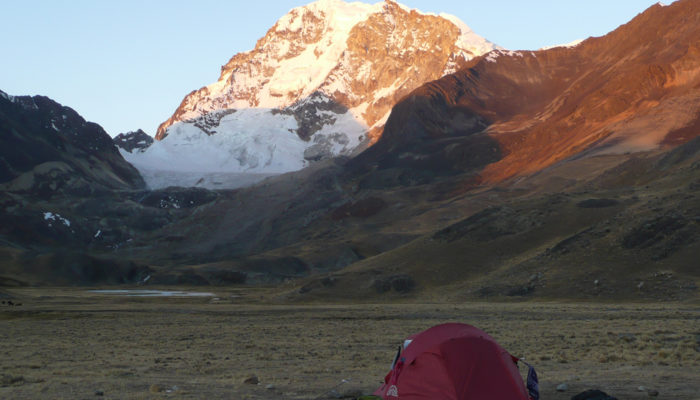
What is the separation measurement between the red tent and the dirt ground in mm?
2180

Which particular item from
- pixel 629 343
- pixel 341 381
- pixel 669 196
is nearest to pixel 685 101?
pixel 669 196

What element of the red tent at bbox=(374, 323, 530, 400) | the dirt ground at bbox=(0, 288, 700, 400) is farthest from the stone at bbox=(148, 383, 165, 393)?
the red tent at bbox=(374, 323, 530, 400)

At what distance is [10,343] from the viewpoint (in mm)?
39281

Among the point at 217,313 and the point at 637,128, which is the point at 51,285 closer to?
the point at 217,313

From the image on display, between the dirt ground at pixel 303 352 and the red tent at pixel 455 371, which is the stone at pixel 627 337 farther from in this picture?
the red tent at pixel 455 371

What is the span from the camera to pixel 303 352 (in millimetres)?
33406

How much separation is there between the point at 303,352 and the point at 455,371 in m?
15.1

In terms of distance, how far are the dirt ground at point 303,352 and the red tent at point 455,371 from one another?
218 cm

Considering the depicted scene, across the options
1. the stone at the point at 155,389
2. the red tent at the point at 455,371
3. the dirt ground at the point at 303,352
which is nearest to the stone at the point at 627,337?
the dirt ground at the point at 303,352

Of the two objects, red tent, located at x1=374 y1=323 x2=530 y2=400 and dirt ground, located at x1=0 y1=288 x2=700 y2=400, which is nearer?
red tent, located at x1=374 y1=323 x2=530 y2=400

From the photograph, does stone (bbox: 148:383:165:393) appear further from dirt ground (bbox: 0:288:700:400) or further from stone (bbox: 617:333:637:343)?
stone (bbox: 617:333:637:343)

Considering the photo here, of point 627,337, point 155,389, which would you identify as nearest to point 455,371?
point 155,389

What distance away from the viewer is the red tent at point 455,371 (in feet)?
62.1

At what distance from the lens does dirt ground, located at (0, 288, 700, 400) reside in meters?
22.5
